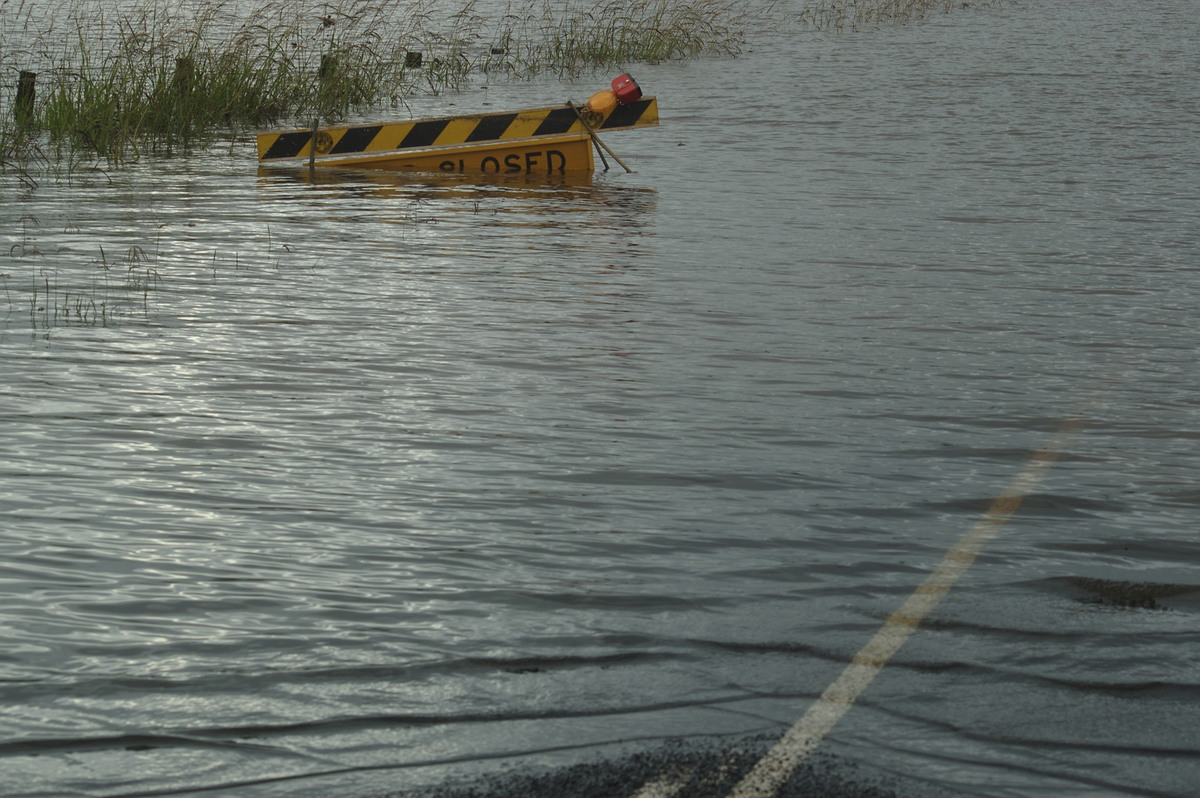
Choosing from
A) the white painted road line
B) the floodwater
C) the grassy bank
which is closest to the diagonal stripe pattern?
the floodwater

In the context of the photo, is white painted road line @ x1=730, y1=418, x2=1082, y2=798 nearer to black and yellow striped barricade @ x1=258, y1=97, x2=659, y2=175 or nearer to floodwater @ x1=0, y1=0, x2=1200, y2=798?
floodwater @ x1=0, y1=0, x2=1200, y2=798

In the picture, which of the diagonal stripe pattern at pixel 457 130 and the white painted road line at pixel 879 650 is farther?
the diagonal stripe pattern at pixel 457 130

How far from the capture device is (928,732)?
131 inches

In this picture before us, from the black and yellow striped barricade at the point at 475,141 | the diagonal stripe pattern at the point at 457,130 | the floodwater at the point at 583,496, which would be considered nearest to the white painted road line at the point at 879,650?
the floodwater at the point at 583,496

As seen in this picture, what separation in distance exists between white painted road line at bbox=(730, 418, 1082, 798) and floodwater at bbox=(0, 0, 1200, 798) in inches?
1.8

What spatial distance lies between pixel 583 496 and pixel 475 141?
924 centimetres

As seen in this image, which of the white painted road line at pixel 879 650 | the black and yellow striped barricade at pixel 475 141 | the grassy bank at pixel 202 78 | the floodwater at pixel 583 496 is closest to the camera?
the white painted road line at pixel 879 650

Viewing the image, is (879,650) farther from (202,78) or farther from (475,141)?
(202,78)

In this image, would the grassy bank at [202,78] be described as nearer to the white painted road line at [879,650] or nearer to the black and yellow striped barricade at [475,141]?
the black and yellow striped barricade at [475,141]

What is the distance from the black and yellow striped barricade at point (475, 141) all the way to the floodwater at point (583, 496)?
186 centimetres

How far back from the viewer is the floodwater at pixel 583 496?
11.0 ft

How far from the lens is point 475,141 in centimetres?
1388

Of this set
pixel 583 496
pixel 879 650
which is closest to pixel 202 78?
pixel 583 496

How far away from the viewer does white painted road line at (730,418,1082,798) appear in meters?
3.09
